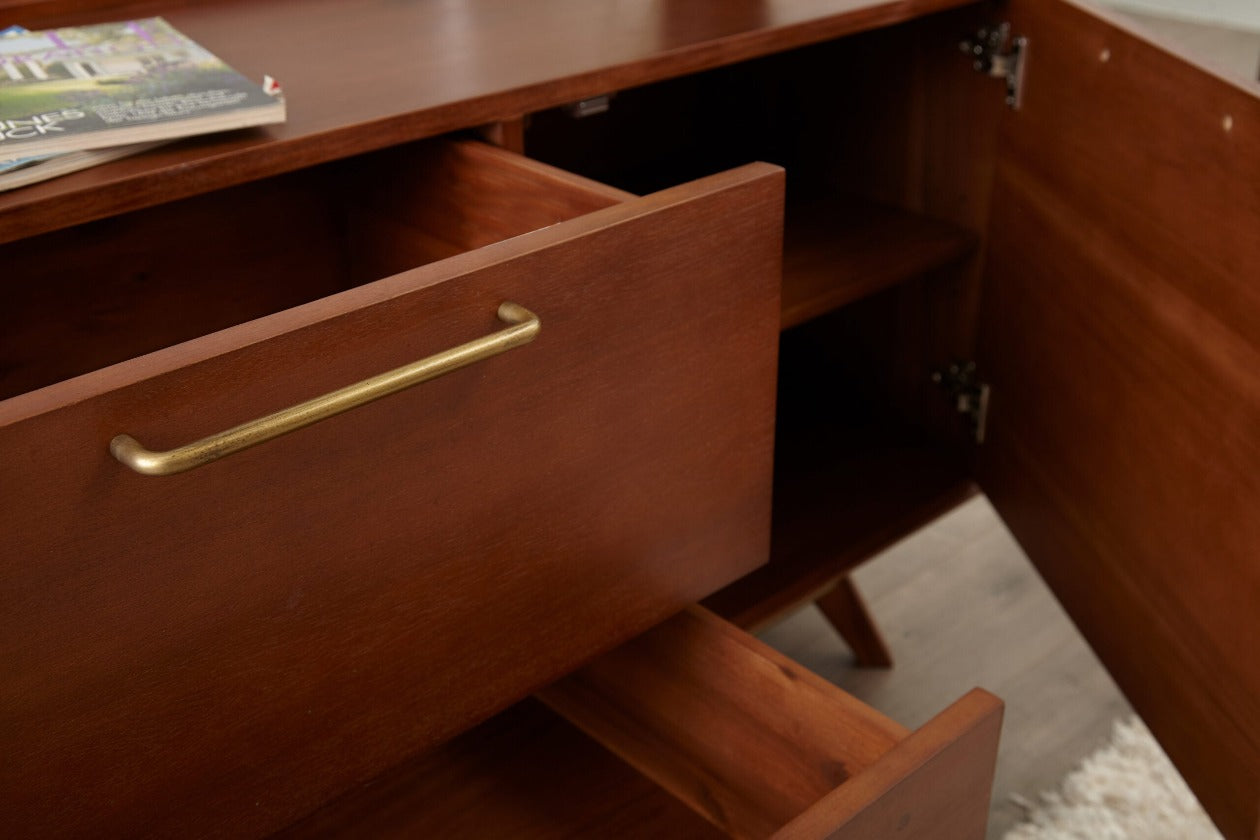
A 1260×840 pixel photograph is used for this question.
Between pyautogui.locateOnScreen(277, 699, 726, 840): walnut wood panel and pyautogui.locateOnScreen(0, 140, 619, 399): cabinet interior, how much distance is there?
32 cm

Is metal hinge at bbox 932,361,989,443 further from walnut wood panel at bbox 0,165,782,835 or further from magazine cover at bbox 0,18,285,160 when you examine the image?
magazine cover at bbox 0,18,285,160

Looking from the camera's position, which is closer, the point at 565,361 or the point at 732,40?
the point at 565,361

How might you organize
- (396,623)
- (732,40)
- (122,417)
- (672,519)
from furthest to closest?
(732,40) < (672,519) < (396,623) < (122,417)

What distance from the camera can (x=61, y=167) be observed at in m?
0.58

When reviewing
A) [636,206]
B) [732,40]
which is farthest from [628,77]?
[636,206]

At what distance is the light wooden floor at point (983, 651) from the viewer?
1217mm

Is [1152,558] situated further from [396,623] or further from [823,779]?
[396,623]

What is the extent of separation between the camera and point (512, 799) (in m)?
0.79

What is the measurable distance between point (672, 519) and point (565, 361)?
14cm

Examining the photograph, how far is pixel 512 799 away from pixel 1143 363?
47 cm

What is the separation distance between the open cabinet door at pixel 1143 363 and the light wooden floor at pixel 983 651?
34cm

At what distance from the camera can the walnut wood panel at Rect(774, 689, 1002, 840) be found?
1.71 feet

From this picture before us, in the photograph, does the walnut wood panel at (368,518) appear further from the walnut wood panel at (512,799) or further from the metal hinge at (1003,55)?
the metal hinge at (1003,55)

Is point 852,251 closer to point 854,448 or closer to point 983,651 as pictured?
point 854,448
